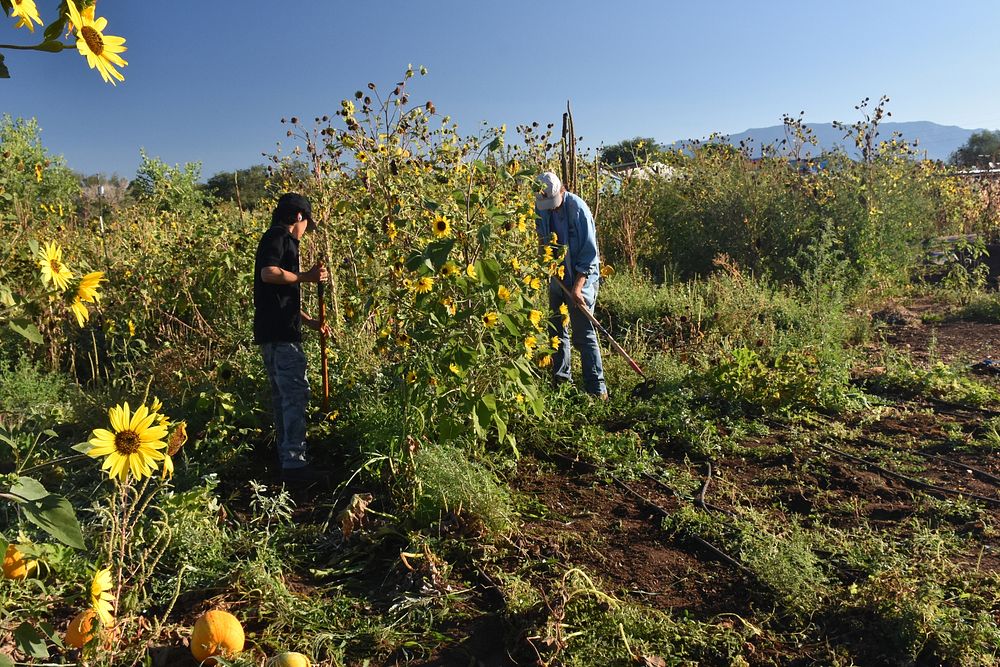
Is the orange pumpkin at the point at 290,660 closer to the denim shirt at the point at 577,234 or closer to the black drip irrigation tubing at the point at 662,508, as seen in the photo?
the black drip irrigation tubing at the point at 662,508

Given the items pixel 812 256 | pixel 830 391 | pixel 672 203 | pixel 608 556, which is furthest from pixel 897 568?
pixel 672 203

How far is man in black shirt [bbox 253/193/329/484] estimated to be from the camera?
3.68 m

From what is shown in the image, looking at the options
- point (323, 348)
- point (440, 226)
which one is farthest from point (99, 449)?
point (323, 348)

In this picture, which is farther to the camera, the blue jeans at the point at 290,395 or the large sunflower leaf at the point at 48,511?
the blue jeans at the point at 290,395

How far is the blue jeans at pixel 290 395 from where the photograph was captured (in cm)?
372

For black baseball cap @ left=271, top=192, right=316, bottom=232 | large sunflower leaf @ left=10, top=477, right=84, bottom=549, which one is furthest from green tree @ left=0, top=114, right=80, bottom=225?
large sunflower leaf @ left=10, top=477, right=84, bottom=549

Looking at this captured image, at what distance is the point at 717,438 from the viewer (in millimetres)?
4332

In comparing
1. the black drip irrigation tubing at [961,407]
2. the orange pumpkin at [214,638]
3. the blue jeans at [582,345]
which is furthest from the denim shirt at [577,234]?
the orange pumpkin at [214,638]

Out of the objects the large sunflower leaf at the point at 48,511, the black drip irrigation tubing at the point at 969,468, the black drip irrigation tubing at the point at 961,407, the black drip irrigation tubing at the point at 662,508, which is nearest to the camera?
the large sunflower leaf at the point at 48,511

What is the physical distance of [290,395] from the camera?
3734 millimetres

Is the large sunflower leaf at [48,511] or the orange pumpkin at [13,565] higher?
the large sunflower leaf at [48,511]

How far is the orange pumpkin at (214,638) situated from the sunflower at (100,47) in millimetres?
1773

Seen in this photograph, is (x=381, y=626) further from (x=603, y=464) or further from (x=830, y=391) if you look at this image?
(x=830, y=391)

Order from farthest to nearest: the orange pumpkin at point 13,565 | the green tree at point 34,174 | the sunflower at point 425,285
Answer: the green tree at point 34,174 → the sunflower at point 425,285 → the orange pumpkin at point 13,565
